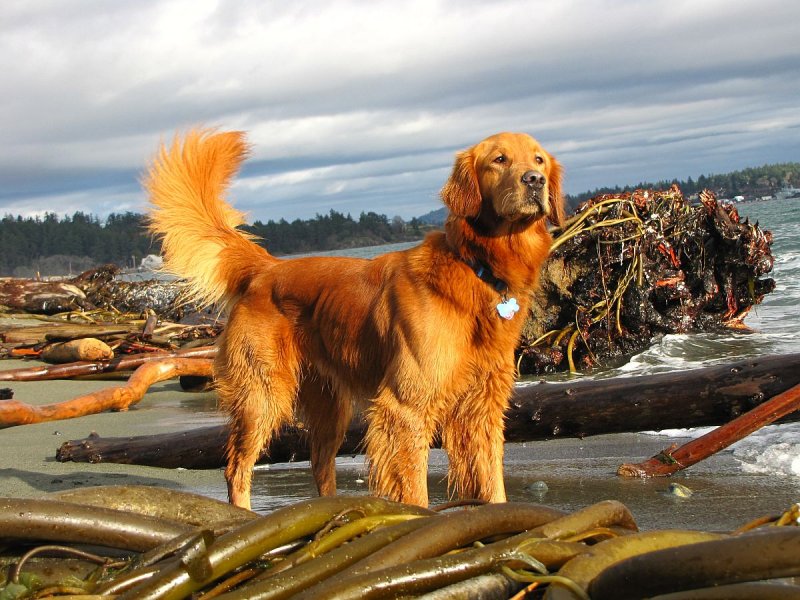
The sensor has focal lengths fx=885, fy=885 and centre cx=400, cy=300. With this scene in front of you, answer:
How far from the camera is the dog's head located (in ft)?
16.9

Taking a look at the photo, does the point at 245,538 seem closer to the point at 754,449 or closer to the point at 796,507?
the point at 796,507

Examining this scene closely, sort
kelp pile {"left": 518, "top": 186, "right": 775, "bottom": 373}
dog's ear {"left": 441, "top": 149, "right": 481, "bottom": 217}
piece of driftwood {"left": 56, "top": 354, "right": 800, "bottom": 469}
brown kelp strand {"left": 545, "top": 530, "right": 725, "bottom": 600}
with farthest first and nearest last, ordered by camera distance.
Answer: kelp pile {"left": 518, "top": 186, "right": 775, "bottom": 373}
piece of driftwood {"left": 56, "top": 354, "right": 800, "bottom": 469}
dog's ear {"left": 441, "top": 149, "right": 481, "bottom": 217}
brown kelp strand {"left": 545, "top": 530, "right": 725, "bottom": 600}

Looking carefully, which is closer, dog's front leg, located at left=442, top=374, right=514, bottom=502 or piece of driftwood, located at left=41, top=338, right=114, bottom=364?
dog's front leg, located at left=442, top=374, right=514, bottom=502

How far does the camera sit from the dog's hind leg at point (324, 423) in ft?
21.3

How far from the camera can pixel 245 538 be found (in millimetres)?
2070

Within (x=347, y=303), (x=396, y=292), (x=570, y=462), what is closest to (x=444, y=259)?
(x=396, y=292)

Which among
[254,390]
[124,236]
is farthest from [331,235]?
[254,390]

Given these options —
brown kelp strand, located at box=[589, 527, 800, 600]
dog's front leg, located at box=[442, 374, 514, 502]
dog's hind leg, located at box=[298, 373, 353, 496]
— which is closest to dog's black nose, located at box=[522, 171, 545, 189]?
dog's front leg, located at box=[442, 374, 514, 502]

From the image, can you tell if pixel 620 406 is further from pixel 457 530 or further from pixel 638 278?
pixel 638 278

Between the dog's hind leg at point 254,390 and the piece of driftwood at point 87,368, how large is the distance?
5396mm

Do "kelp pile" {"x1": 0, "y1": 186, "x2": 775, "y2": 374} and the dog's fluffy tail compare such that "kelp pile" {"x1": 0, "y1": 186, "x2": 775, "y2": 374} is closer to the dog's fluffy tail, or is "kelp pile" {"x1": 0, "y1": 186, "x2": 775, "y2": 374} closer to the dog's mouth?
the dog's fluffy tail

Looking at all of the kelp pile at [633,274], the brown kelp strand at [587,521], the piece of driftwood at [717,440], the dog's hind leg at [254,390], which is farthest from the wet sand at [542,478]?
the kelp pile at [633,274]

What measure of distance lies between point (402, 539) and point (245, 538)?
0.37m

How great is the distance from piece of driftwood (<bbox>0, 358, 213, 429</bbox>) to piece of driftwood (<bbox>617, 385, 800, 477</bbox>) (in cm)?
562
